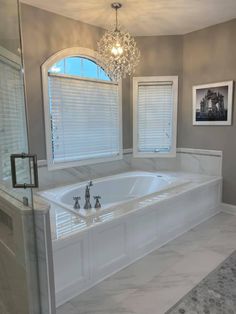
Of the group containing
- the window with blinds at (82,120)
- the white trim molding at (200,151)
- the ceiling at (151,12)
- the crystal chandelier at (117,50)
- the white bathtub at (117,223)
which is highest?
the ceiling at (151,12)

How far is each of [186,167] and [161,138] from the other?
2.07ft

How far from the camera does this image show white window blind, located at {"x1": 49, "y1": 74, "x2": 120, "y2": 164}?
3178mm

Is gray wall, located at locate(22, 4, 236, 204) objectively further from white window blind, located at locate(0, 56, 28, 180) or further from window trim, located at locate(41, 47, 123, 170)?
white window blind, located at locate(0, 56, 28, 180)

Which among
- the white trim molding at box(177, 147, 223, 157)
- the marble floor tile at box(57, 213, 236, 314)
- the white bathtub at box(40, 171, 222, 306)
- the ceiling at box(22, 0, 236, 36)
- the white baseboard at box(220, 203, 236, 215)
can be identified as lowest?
the marble floor tile at box(57, 213, 236, 314)

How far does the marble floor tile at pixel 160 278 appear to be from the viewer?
182cm

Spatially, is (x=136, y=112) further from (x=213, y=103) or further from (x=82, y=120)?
(x=213, y=103)

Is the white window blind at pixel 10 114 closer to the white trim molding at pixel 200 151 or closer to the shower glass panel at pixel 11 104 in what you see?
the shower glass panel at pixel 11 104

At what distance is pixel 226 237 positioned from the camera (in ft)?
9.37

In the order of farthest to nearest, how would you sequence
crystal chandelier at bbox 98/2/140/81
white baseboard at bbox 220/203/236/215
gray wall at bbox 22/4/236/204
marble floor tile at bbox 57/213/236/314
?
white baseboard at bbox 220/203/236/215, gray wall at bbox 22/4/236/204, crystal chandelier at bbox 98/2/140/81, marble floor tile at bbox 57/213/236/314

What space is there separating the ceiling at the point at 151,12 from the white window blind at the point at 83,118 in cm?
78

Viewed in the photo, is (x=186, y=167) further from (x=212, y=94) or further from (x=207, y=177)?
(x=212, y=94)

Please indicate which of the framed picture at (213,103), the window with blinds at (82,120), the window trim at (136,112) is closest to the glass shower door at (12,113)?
the window with blinds at (82,120)

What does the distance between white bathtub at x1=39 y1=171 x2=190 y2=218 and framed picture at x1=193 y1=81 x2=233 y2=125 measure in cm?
100

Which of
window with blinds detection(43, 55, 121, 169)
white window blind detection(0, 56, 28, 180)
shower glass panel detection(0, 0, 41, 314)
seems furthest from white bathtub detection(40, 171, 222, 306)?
white window blind detection(0, 56, 28, 180)
